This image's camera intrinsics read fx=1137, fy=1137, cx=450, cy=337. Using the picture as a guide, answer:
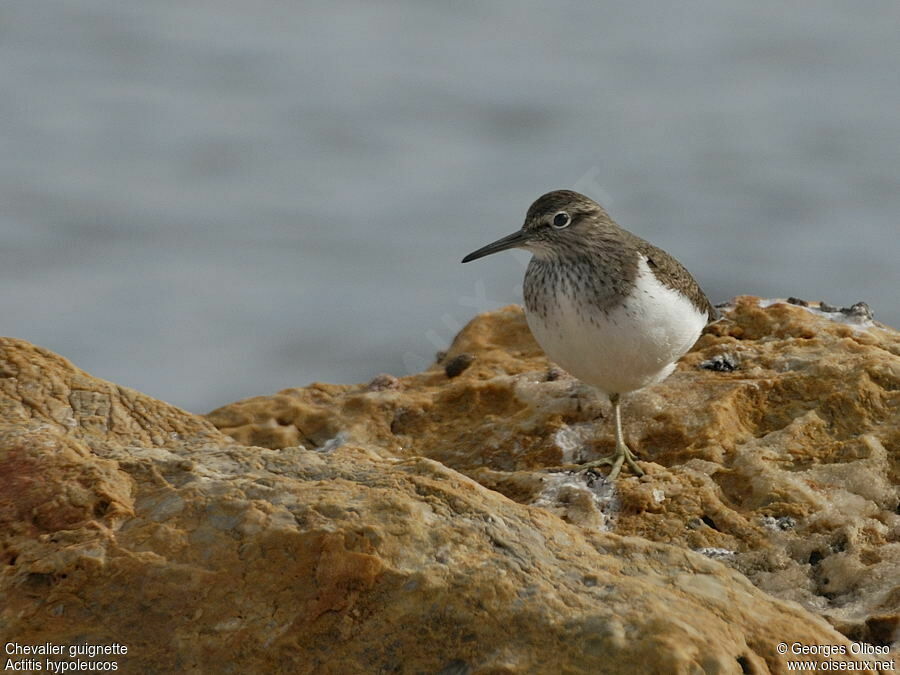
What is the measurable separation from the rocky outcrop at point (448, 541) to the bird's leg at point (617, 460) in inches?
3.7

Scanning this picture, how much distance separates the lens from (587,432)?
6051 mm

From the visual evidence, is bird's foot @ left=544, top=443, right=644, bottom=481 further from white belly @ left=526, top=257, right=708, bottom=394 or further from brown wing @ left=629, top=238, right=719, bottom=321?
brown wing @ left=629, top=238, right=719, bottom=321

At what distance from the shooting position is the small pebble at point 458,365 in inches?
269

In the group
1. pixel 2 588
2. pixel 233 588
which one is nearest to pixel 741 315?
pixel 233 588

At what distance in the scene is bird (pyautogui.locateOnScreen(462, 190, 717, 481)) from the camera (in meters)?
5.83

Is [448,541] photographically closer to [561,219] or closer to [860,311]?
[561,219]

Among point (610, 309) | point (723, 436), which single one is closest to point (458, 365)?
point (610, 309)

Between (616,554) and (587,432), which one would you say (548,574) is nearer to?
(616,554)

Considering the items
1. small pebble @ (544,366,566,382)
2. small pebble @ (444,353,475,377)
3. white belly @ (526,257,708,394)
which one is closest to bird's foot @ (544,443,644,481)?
white belly @ (526,257,708,394)

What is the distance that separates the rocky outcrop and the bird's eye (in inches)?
54.1

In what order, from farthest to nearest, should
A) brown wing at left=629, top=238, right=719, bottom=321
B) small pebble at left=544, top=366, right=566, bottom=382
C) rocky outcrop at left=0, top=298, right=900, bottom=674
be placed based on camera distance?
1. small pebble at left=544, top=366, right=566, bottom=382
2. brown wing at left=629, top=238, right=719, bottom=321
3. rocky outcrop at left=0, top=298, right=900, bottom=674

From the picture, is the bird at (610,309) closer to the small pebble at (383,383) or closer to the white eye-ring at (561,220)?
the white eye-ring at (561,220)

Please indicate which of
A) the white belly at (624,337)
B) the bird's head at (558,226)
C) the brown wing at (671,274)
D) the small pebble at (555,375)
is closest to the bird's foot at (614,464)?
the white belly at (624,337)

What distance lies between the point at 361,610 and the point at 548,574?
613 millimetres
